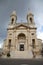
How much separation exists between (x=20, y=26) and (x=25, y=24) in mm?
1645

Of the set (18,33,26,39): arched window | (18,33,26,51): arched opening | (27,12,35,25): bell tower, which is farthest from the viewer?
(27,12,35,25): bell tower

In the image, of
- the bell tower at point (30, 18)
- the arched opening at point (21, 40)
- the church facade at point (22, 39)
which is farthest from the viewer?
the bell tower at point (30, 18)

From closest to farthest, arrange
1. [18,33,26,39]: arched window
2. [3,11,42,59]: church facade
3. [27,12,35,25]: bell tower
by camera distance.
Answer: [3,11,42,59]: church facade < [18,33,26,39]: arched window < [27,12,35,25]: bell tower

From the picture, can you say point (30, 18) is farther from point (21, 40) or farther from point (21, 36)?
point (21, 40)

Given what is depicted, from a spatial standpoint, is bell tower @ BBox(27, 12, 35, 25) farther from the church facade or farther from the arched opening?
the arched opening

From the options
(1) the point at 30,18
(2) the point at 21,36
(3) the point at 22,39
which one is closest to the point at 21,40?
(3) the point at 22,39

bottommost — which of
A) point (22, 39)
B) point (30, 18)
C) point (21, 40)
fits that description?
point (21, 40)

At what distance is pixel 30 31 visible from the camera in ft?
129

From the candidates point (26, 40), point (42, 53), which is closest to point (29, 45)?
point (26, 40)

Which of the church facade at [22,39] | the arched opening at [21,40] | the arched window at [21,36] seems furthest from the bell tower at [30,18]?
the arched opening at [21,40]

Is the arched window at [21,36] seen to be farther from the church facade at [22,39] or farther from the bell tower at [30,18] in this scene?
the bell tower at [30,18]

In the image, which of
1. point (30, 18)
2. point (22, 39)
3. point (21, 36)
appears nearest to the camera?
point (22, 39)

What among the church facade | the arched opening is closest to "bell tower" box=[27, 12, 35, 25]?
the church facade

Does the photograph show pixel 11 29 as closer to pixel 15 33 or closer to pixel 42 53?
pixel 15 33
